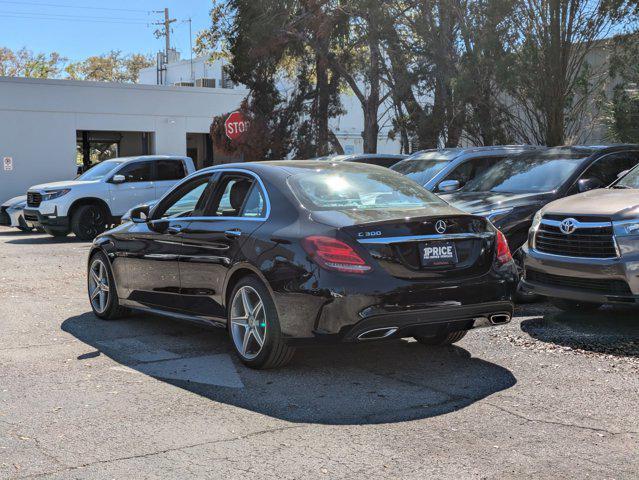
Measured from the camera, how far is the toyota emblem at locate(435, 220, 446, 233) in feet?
19.8

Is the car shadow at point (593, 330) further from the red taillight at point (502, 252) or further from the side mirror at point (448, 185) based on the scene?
the side mirror at point (448, 185)

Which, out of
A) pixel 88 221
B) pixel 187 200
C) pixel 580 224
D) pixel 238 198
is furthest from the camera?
pixel 88 221

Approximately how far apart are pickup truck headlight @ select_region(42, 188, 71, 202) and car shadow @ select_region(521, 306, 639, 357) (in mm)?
Answer: 12739

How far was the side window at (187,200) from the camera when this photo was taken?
24.2 ft

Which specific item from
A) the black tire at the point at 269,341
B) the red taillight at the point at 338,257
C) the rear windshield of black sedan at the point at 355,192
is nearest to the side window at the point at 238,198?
the rear windshield of black sedan at the point at 355,192

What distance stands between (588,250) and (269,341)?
10.9ft

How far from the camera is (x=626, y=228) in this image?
7375 mm

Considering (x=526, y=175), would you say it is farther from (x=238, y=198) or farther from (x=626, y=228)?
(x=238, y=198)

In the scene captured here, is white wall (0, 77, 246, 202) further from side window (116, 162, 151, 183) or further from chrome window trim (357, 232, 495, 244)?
chrome window trim (357, 232, 495, 244)

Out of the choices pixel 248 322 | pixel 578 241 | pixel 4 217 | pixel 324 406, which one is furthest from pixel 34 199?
pixel 324 406

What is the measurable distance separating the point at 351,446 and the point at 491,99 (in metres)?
15.0

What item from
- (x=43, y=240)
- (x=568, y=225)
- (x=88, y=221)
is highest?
(x=568, y=225)

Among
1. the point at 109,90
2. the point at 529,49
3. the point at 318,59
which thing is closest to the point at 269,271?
the point at 529,49

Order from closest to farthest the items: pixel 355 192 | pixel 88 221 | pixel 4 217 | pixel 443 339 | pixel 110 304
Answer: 1. pixel 355 192
2. pixel 443 339
3. pixel 110 304
4. pixel 88 221
5. pixel 4 217
